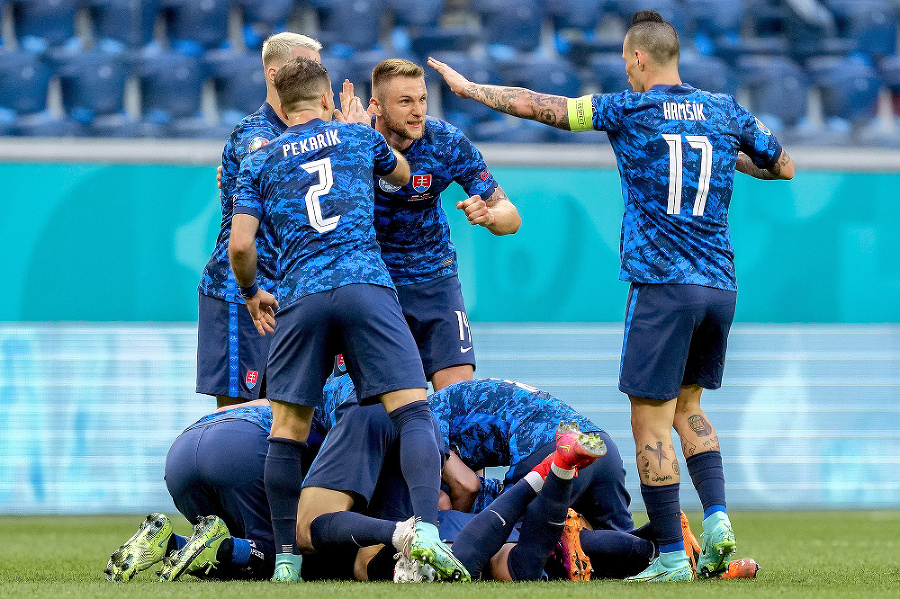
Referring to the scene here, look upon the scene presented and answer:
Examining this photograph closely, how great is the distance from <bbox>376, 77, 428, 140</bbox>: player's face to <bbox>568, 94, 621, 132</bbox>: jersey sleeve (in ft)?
2.30

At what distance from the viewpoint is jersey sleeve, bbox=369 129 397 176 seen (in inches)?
167

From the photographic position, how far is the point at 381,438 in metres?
4.10

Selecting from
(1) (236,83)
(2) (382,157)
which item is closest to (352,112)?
(2) (382,157)

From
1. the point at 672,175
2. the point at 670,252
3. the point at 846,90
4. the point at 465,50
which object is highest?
the point at 465,50

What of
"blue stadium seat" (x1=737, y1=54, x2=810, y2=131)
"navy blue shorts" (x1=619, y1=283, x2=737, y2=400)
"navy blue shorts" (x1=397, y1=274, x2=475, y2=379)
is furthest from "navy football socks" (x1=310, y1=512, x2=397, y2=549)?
"blue stadium seat" (x1=737, y1=54, x2=810, y2=131)

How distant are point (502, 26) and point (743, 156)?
5.54m

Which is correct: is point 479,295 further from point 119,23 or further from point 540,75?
point 119,23

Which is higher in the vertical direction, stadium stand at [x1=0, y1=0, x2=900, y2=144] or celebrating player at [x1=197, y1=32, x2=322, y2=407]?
stadium stand at [x1=0, y1=0, x2=900, y2=144]

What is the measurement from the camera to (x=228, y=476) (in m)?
4.32

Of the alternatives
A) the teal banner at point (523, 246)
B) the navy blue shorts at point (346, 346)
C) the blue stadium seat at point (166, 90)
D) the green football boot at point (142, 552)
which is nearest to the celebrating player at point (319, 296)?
the navy blue shorts at point (346, 346)

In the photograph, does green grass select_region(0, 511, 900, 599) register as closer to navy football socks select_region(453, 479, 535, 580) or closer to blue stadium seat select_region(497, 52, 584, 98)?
navy football socks select_region(453, 479, 535, 580)

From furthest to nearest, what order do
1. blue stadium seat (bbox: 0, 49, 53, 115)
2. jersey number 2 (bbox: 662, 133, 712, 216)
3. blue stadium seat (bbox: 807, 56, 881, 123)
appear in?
1. blue stadium seat (bbox: 807, 56, 881, 123)
2. blue stadium seat (bbox: 0, 49, 53, 115)
3. jersey number 2 (bbox: 662, 133, 712, 216)

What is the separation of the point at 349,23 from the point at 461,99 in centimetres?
119

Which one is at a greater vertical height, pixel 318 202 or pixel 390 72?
pixel 390 72
